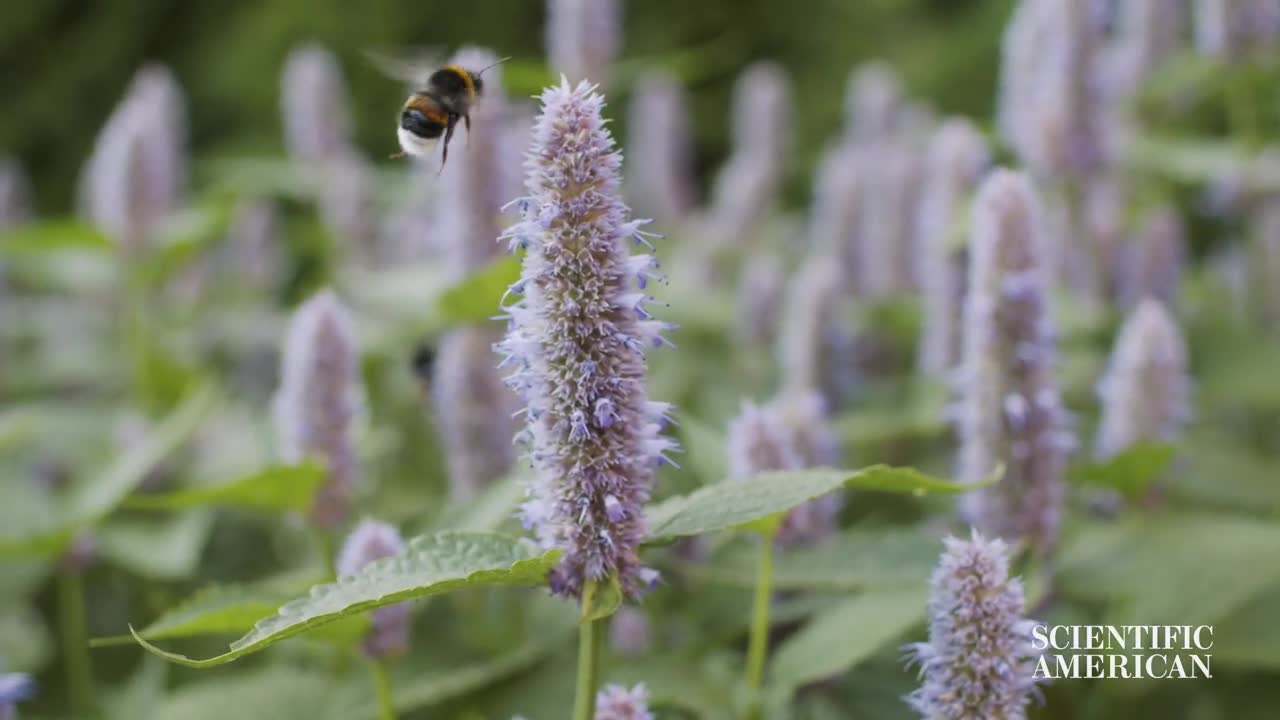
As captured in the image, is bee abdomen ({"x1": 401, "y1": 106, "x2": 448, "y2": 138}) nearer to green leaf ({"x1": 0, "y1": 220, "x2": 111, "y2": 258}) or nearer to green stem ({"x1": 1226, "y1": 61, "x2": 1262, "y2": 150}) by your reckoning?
green leaf ({"x1": 0, "y1": 220, "x2": 111, "y2": 258})

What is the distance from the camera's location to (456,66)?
2.00 metres

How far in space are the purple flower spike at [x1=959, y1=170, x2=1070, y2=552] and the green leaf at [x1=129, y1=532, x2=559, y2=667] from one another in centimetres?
92

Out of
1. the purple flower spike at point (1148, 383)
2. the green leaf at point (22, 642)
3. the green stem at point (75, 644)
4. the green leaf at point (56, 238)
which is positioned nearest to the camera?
the purple flower spike at point (1148, 383)

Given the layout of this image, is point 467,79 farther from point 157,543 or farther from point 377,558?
point 157,543

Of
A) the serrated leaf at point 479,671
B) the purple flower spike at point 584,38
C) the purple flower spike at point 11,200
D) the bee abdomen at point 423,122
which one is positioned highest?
the purple flower spike at point 11,200

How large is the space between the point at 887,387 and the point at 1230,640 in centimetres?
139

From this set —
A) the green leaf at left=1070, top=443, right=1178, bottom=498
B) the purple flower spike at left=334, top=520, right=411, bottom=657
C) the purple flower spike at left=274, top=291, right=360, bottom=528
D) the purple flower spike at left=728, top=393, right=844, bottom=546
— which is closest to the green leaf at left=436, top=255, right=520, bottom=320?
the purple flower spike at left=274, top=291, right=360, bottom=528

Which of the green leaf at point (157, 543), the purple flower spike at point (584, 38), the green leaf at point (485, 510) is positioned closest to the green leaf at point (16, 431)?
the green leaf at point (157, 543)

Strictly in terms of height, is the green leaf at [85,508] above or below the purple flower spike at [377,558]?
above

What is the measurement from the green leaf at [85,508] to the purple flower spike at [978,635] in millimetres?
1363

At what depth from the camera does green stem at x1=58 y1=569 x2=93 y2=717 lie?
2260 millimetres

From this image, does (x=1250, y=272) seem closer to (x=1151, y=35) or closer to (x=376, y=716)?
(x=1151, y=35)

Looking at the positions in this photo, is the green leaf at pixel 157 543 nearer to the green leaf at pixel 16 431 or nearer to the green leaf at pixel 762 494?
the green leaf at pixel 16 431

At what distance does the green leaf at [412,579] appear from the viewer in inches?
42.9
